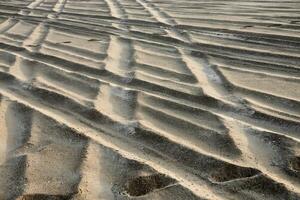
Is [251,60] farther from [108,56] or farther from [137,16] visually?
[137,16]

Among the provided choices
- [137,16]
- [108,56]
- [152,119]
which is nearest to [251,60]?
[108,56]

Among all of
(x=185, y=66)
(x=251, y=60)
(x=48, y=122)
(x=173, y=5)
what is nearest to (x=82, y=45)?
(x=185, y=66)

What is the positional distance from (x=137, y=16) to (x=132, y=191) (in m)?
4.47

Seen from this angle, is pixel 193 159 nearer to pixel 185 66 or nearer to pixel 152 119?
A: pixel 152 119

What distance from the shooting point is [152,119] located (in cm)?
275

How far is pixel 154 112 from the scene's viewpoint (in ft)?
9.35

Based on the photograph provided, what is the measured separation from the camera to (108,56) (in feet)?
13.8

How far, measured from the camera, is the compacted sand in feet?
6.93

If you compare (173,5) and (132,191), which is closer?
(132,191)

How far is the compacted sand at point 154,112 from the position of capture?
2111mm

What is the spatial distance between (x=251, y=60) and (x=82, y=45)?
5.62ft

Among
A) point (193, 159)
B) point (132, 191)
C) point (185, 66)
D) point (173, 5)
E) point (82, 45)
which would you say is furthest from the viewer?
point (173, 5)

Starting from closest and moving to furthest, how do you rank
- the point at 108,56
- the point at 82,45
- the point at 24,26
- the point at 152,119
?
the point at 152,119 < the point at 108,56 < the point at 82,45 < the point at 24,26

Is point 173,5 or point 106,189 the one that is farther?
point 173,5
